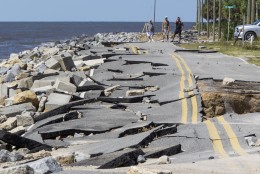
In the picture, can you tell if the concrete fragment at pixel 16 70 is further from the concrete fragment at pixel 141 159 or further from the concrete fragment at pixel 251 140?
the concrete fragment at pixel 141 159

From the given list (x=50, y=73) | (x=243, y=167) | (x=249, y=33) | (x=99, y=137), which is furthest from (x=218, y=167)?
(x=249, y=33)

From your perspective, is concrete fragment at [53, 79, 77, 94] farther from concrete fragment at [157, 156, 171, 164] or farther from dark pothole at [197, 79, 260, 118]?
concrete fragment at [157, 156, 171, 164]

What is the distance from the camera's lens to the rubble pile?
8688 millimetres

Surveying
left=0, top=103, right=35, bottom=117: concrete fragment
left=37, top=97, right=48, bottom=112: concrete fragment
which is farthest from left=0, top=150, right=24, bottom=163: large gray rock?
left=37, top=97, right=48, bottom=112: concrete fragment

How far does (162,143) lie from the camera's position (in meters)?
9.93

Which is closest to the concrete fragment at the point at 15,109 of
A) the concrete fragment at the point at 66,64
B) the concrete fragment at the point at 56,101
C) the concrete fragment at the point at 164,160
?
the concrete fragment at the point at 56,101

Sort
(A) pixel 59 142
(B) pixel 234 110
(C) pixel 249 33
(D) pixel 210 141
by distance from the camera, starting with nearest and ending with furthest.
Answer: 1. (D) pixel 210 141
2. (A) pixel 59 142
3. (B) pixel 234 110
4. (C) pixel 249 33

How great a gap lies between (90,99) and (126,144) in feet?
15.8

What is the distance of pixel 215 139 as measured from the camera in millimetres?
9867

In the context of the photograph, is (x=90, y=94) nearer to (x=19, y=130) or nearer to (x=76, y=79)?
(x=76, y=79)

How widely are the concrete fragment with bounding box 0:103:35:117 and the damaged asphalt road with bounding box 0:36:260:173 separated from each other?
2 centimetres

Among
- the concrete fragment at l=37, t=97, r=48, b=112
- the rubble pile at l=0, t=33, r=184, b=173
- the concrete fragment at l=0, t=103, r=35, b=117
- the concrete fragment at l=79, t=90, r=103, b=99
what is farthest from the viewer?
the concrete fragment at l=79, t=90, r=103, b=99

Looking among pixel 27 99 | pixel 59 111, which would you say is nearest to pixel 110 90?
pixel 27 99

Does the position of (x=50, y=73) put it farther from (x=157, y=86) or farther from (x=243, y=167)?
(x=243, y=167)
